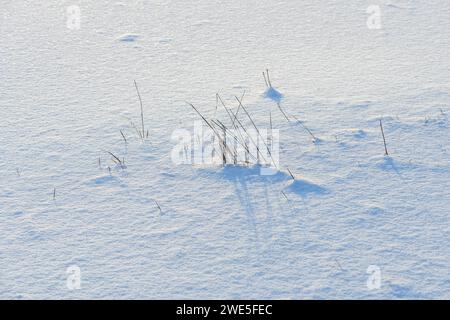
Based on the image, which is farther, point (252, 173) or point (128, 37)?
point (128, 37)

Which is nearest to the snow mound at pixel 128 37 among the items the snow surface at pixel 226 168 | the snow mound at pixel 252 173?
the snow surface at pixel 226 168

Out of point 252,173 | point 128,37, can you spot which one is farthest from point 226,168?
point 128,37

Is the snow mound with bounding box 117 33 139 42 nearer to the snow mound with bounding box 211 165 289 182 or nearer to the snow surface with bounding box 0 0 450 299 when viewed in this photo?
the snow surface with bounding box 0 0 450 299

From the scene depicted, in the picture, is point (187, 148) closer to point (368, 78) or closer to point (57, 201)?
point (57, 201)

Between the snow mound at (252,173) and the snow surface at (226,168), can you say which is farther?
the snow mound at (252,173)

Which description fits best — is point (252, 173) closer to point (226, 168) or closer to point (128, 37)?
point (226, 168)

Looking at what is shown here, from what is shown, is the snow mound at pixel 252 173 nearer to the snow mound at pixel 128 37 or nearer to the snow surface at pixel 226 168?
the snow surface at pixel 226 168
